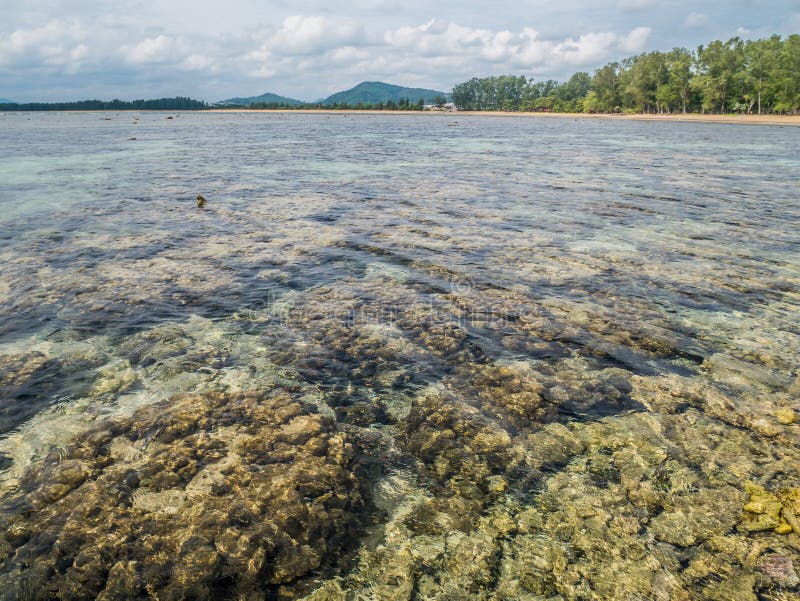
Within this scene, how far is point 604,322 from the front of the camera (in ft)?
28.9

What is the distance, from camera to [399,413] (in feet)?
20.7

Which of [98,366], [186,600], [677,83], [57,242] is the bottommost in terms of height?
[186,600]

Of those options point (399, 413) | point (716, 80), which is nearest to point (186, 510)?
point (399, 413)

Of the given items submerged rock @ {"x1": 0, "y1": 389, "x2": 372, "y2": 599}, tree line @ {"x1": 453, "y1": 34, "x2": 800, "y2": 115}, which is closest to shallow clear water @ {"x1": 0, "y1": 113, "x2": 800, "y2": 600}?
submerged rock @ {"x1": 0, "y1": 389, "x2": 372, "y2": 599}

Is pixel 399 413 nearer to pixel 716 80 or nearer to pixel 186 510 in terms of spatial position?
pixel 186 510

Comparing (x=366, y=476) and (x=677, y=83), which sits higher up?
(x=677, y=83)

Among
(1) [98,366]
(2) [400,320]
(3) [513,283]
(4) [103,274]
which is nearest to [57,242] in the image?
(4) [103,274]

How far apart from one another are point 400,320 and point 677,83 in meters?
168

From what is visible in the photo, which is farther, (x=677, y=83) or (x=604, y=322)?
(x=677, y=83)

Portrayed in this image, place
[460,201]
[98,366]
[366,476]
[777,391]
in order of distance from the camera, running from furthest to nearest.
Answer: [460,201], [98,366], [777,391], [366,476]

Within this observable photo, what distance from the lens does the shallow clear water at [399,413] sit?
4145 mm

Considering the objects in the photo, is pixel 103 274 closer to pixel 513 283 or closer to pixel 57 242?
pixel 57 242

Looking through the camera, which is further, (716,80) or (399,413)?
(716,80)

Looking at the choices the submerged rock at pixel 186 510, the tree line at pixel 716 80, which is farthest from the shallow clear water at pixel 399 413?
the tree line at pixel 716 80
